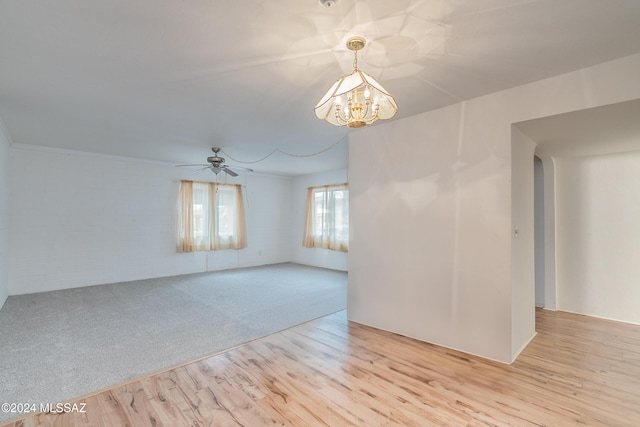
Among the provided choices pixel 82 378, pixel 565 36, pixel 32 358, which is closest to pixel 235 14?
pixel 565 36

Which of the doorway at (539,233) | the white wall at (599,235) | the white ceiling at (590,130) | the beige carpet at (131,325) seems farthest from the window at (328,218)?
the white ceiling at (590,130)

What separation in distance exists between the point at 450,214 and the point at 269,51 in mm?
2152

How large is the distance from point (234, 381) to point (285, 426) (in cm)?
66

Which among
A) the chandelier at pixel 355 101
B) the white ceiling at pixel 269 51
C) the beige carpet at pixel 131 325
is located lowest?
the beige carpet at pixel 131 325

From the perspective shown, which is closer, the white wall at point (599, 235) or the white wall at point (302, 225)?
the white wall at point (599, 235)

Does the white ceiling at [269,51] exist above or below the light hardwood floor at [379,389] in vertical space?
above

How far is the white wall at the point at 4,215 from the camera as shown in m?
3.81

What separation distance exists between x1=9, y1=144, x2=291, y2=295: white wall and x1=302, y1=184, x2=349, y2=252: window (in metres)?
Answer: 2.39

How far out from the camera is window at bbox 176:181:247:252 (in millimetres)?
6203

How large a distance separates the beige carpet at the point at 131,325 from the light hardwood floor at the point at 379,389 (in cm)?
29

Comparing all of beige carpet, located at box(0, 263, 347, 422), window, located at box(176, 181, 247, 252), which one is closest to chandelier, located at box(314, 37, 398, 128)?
beige carpet, located at box(0, 263, 347, 422)

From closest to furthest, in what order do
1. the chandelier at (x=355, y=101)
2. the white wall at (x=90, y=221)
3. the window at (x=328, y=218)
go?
the chandelier at (x=355, y=101)
the white wall at (x=90, y=221)
the window at (x=328, y=218)

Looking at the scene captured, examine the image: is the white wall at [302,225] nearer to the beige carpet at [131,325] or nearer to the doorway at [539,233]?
the beige carpet at [131,325]

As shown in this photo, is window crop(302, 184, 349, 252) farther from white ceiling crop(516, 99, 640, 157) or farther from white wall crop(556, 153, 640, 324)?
white ceiling crop(516, 99, 640, 157)
